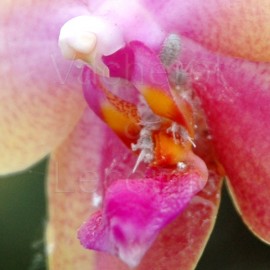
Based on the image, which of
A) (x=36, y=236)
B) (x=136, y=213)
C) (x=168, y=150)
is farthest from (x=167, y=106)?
(x=36, y=236)

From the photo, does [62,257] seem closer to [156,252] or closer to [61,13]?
[156,252]

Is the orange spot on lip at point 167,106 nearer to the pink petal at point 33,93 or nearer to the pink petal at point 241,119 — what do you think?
the pink petal at point 241,119

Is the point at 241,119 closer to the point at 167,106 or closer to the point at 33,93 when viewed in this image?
the point at 167,106

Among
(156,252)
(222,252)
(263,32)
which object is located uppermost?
(263,32)

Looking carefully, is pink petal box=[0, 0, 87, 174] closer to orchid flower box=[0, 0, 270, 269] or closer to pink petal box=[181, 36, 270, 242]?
orchid flower box=[0, 0, 270, 269]

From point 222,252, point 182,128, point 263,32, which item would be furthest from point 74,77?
point 222,252

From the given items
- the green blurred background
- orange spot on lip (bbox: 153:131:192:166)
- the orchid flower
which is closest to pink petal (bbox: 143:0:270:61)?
the orchid flower
